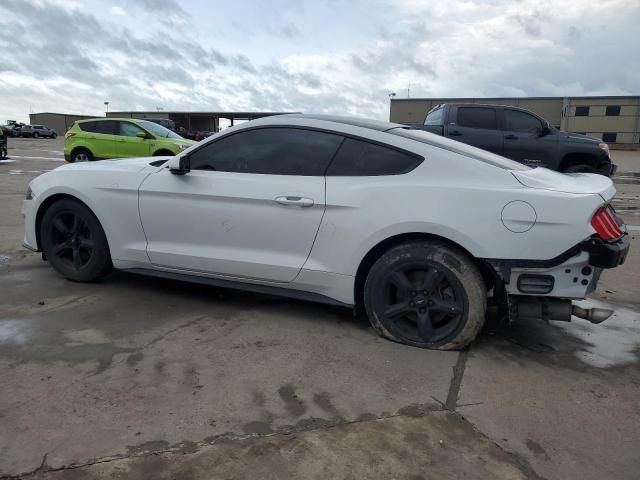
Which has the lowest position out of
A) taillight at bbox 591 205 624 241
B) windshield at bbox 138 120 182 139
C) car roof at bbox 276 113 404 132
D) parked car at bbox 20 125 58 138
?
taillight at bbox 591 205 624 241

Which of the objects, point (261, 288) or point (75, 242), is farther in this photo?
point (75, 242)

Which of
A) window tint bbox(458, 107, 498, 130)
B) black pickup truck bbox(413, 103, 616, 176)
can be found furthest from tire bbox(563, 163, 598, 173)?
window tint bbox(458, 107, 498, 130)

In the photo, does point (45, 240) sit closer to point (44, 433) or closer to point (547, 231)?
point (44, 433)

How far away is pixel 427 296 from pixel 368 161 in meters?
0.96

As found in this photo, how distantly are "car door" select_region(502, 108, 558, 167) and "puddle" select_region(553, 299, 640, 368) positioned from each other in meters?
5.98

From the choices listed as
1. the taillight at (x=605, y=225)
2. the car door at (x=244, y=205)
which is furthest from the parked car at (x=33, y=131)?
the taillight at (x=605, y=225)

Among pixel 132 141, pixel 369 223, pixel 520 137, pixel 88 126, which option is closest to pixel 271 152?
pixel 369 223

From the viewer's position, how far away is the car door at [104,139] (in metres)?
13.0

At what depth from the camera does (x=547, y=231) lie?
2943mm

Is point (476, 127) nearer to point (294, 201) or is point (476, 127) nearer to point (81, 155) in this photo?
point (294, 201)

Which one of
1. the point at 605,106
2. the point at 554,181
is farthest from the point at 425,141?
the point at 605,106

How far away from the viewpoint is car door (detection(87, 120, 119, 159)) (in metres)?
13.0

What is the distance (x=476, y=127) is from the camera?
9.70 m

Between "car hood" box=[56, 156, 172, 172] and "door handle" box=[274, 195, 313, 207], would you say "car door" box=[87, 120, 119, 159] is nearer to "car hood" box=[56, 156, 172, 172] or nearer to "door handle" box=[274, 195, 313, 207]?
"car hood" box=[56, 156, 172, 172]
